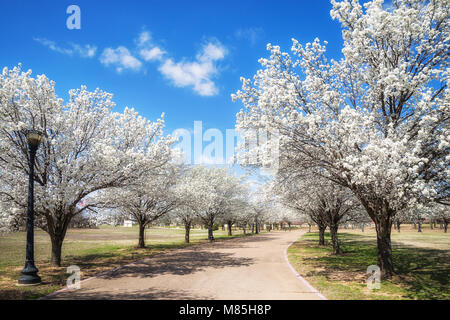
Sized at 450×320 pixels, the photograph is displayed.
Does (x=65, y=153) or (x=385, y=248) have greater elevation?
(x=65, y=153)

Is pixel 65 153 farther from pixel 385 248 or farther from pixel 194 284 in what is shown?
pixel 385 248

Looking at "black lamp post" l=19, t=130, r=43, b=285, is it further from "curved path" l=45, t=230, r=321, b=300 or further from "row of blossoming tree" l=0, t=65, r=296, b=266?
"curved path" l=45, t=230, r=321, b=300

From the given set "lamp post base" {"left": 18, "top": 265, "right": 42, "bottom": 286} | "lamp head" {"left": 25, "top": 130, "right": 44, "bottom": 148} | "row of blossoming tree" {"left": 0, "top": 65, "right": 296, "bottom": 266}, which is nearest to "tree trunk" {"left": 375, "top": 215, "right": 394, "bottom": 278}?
"row of blossoming tree" {"left": 0, "top": 65, "right": 296, "bottom": 266}

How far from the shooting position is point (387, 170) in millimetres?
7359

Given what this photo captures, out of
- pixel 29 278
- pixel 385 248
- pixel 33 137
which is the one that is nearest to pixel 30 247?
pixel 29 278

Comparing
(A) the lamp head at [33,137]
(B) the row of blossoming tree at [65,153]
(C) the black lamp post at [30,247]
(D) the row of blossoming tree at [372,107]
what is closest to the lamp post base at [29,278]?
(C) the black lamp post at [30,247]

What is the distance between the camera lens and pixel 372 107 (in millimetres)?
10539

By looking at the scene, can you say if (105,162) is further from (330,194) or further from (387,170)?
(330,194)

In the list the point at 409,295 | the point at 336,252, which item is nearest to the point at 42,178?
the point at 409,295

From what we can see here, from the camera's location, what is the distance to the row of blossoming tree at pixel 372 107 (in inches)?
321

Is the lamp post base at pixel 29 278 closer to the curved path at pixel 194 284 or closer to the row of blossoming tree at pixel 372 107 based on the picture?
the curved path at pixel 194 284

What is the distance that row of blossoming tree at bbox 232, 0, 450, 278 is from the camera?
8.16 metres

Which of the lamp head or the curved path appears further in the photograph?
the lamp head
